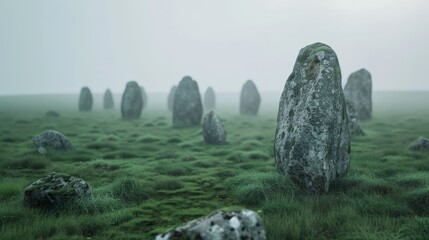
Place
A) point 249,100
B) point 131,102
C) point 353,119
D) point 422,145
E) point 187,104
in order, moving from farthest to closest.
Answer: point 249,100 → point 131,102 → point 187,104 → point 353,119 → point 422,145

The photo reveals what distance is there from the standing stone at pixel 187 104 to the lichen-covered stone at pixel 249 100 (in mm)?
15157

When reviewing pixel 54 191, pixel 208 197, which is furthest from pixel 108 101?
pixel 54 191

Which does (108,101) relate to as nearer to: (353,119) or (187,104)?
(187,104)

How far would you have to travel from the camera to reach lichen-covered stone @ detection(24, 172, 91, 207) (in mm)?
8367

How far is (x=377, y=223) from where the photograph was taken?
22.7ft

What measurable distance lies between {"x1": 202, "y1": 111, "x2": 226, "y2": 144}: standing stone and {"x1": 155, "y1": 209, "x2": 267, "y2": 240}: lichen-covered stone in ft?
46.5

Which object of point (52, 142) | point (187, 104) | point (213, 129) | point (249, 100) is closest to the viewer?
point (52, 142)

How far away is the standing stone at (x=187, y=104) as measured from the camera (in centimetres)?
2994

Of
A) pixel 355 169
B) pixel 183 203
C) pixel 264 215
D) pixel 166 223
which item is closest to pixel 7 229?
pixel 166 223

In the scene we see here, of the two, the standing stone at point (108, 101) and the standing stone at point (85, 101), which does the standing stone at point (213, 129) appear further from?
the standing stone at point (108, 101)

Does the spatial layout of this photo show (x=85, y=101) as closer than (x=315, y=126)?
No

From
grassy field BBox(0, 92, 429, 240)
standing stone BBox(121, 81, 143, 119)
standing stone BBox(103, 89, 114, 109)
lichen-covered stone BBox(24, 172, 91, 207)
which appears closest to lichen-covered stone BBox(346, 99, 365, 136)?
grassy field BBox(0, 92, 429, 240)

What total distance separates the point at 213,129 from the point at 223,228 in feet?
48.3

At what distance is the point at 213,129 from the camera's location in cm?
1998
